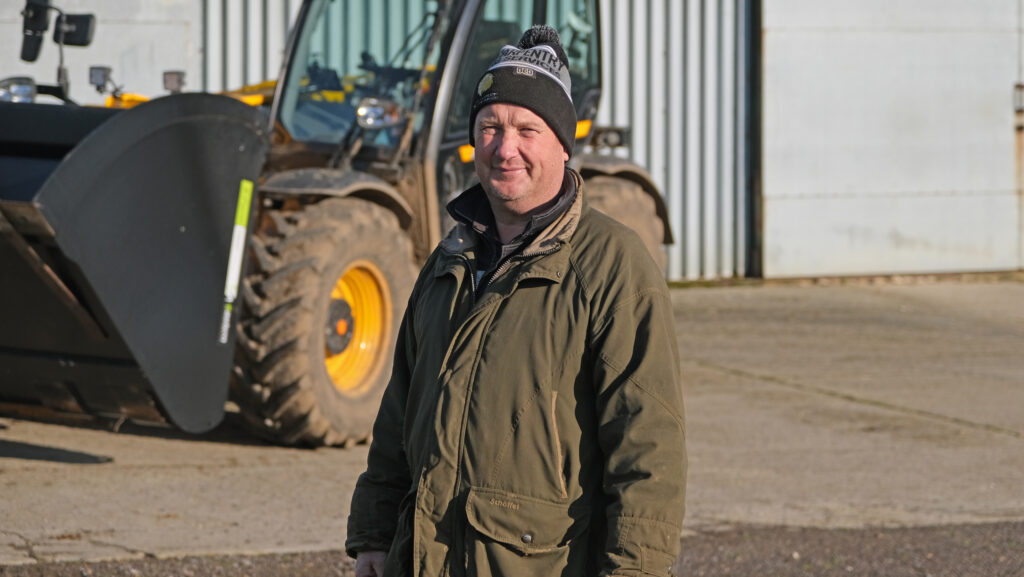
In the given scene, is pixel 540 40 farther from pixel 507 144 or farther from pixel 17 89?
pixel 17 89

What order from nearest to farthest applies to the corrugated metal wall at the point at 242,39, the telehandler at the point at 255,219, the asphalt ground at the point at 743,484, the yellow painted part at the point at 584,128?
the asphalt ground at the point at 743,484, the telehandler at the point at 255,219, the yellow painted part at the point at 584,128, the corrugated metal wall at the point at 242,39

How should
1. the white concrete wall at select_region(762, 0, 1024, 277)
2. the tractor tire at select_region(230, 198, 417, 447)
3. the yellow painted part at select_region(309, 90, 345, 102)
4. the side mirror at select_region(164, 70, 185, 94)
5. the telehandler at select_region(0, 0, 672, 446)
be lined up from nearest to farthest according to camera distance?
the telehandler at select_region(0, 0, 672, 446)
the tractor tire at select_region(230, 198, 417, 447)
the side mirror at select_region(164, 70, 185, 94)
the yellow painted part at select_region(309, 90, 345, 102)
the white concrete wall at select_region(762, 0, 1024, 277)

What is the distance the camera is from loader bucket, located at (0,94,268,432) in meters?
5.48

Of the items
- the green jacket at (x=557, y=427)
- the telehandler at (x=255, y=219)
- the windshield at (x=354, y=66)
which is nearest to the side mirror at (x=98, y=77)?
the telehandler at (x=255, y=219)

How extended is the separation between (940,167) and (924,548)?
9.96 m

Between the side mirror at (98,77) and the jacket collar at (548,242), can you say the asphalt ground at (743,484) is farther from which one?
the jacket collar at (548,242)

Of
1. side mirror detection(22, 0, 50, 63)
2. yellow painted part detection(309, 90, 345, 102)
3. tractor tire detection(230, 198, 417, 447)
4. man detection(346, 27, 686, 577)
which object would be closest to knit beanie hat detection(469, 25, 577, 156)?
man detection(346, 27, 686, 577)

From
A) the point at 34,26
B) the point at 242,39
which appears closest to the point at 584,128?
the point at 34,26

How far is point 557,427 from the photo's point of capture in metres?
2.64

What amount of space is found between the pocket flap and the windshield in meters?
5.13

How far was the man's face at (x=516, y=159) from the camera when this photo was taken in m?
2.74

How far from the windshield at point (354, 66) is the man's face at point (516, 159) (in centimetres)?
487

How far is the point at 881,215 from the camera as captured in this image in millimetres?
14664

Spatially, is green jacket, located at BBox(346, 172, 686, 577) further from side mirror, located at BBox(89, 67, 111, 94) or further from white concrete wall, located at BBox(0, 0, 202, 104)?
white concrete wall, located at BBox(0, 0, 202, 104)
